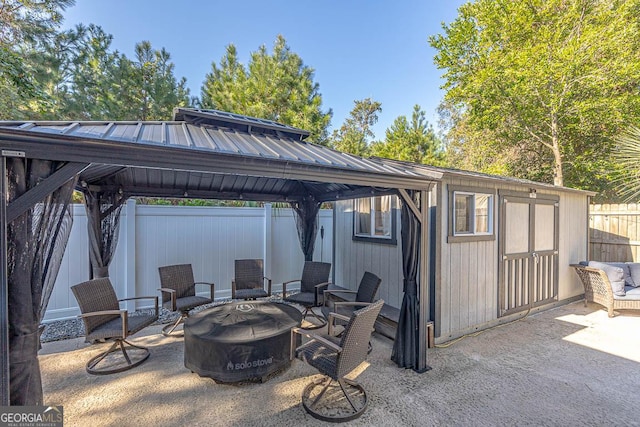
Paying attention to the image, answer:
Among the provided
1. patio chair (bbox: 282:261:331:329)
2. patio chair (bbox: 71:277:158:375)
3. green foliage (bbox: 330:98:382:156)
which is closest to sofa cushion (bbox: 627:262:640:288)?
patio chair (bbox: 282:261:331:329)

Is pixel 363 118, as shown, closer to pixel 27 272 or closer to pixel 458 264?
pixel 458 264

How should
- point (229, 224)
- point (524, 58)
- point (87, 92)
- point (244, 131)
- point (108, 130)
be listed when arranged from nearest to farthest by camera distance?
point (108, 130) → point (244, 131) → point (229, 224) → point (87, 92) → point (524, 58)

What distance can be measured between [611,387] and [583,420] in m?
0.88

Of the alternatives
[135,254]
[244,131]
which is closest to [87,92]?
[135,254]

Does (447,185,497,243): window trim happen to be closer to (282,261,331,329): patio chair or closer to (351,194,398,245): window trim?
(351,194,398,245): window trim

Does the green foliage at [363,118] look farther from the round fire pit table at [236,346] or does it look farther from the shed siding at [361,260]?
the round fire pit table at [236,346]

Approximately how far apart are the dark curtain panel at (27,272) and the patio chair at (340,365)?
1.95 m

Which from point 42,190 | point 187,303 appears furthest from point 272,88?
point 42,190

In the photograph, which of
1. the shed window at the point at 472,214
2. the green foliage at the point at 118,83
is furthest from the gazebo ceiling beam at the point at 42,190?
the green foliage at the point at 118,83

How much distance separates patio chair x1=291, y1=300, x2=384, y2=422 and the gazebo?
3.11 feet

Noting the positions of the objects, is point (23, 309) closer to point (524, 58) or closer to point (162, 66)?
point (162, 66)

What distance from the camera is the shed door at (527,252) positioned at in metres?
4.73

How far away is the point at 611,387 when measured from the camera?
2910 mm

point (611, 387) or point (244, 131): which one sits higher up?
point (244, 131)
